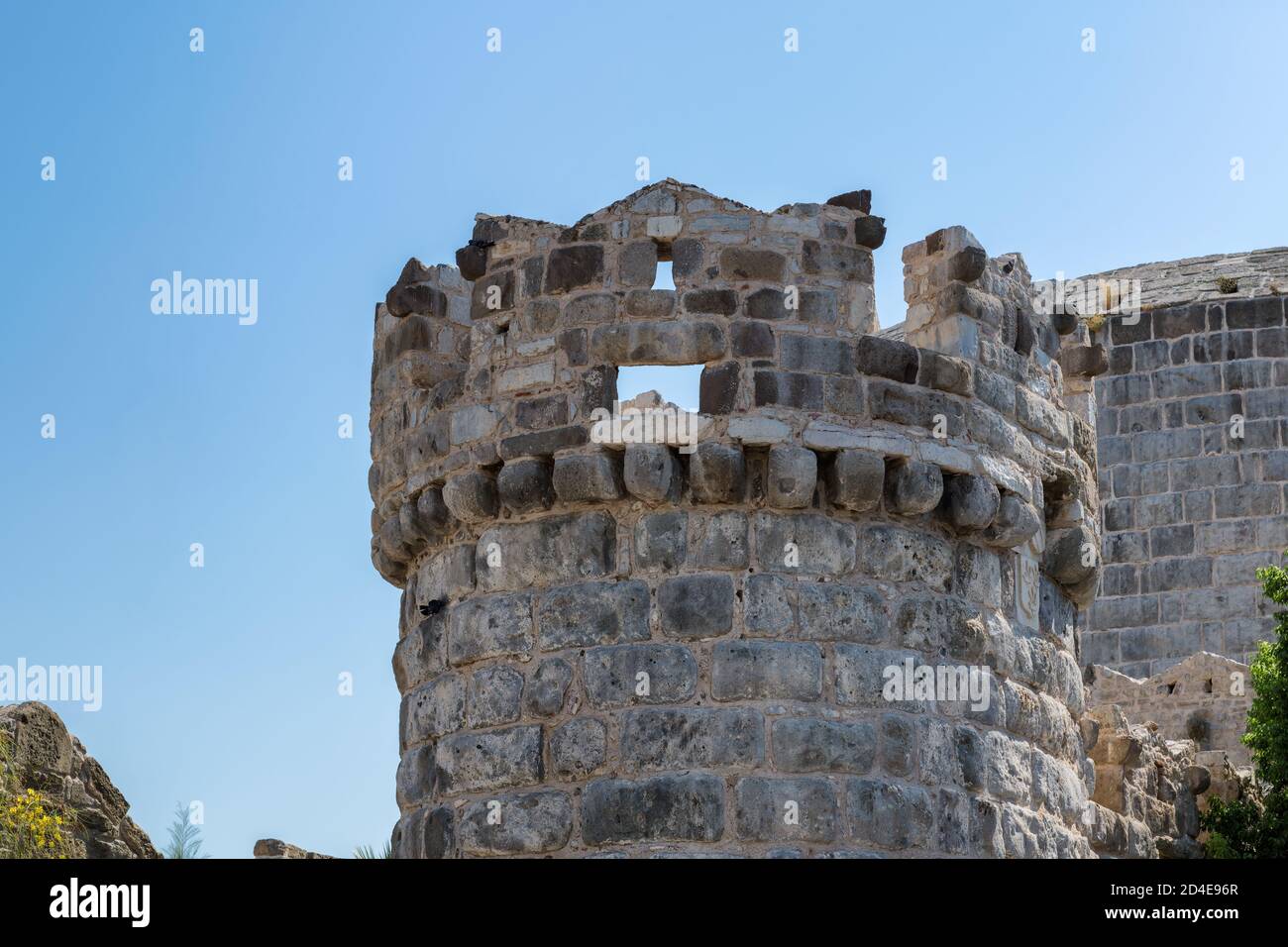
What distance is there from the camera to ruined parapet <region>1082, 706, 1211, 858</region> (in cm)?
1099

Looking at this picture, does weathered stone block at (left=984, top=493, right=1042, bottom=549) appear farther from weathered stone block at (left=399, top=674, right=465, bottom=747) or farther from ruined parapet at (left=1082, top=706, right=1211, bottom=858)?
weathered stone block at (left=399, top=674, right=465, bottom=747)

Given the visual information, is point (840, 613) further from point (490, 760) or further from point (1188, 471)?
point (1188, 471)

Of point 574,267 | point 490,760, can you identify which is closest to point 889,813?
point 490,760

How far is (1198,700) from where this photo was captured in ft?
46.9

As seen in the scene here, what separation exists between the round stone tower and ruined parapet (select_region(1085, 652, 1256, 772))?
434cm

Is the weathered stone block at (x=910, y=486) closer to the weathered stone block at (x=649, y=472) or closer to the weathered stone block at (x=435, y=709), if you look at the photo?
the weathered stone block at (x=649, y=472)

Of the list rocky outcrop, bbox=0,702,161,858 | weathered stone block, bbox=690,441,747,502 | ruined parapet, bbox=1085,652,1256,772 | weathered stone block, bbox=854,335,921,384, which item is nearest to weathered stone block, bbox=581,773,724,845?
weathered stone block, bbox=690,441,747,502

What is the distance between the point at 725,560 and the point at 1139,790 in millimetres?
3705

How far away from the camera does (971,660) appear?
952 cm

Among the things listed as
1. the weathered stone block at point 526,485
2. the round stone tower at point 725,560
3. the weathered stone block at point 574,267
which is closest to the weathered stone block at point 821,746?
the round stone tower at point 725,560

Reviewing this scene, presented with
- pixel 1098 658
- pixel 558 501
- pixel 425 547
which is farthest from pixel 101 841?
pixel 1098 658

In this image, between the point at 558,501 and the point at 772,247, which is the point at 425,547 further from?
the point at 772,247

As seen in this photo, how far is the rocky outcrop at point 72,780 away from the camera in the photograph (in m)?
11.9
